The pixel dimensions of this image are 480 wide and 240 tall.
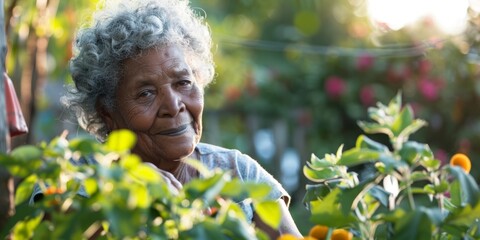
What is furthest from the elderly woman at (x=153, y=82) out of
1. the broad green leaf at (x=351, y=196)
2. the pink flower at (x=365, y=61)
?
the pink flower at (x=365, y=61)

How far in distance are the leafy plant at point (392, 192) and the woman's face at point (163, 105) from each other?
1.93 ft

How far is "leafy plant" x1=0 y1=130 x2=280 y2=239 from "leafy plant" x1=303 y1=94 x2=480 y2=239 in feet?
0.72

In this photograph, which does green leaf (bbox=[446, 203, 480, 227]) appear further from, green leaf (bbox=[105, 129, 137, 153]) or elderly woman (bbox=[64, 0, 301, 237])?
elderly woman (bbox=[64, 0, 301, 237])

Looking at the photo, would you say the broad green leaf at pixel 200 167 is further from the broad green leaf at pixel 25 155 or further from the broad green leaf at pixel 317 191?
the broad green leaf at pixel 317 191

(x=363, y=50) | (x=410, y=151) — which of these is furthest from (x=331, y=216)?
(x=363, y=50)

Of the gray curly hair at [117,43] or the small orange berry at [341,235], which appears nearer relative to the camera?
the small orange berry at [341,235]

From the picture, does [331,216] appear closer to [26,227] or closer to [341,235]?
[341,235]

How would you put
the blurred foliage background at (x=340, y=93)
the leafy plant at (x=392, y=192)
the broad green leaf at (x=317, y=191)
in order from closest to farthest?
the leafy plant at (x=392, y=192)
the broad green leaf at (x=317, y=191)
the blurred foliage background at (x=340, y=93)

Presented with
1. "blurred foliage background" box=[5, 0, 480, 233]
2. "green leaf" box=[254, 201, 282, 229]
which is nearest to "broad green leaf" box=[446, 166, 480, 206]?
"green leaf" box=[254, 201, 282, 229]

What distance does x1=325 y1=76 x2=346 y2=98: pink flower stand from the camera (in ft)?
25.0

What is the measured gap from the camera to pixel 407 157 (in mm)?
1614

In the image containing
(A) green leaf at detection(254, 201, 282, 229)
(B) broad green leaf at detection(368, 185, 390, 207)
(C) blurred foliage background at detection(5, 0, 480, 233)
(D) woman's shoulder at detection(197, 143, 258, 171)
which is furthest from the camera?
(C) blurred foliage background at detection(5, 0, 480, 233)

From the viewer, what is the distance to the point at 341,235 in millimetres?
1747

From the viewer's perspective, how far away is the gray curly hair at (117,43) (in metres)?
2.50
